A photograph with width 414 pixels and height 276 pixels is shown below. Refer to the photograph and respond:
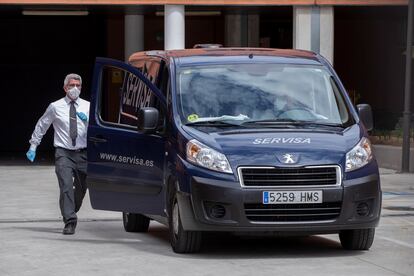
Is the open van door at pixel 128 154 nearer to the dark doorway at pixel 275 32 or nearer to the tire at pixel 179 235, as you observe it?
the tire at pixel 179 235

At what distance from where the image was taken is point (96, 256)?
1070 centimetres

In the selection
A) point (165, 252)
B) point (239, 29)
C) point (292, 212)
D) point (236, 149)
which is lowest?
point (165, 252)

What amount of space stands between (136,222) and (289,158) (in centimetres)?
307

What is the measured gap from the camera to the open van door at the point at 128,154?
37.2ft

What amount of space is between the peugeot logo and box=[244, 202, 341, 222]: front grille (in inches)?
15.0

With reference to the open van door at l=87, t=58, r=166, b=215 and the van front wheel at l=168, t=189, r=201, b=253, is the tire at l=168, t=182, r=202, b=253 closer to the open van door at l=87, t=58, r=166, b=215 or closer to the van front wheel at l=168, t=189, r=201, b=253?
the van front wheel at l=168, t=189, r=201, b=253

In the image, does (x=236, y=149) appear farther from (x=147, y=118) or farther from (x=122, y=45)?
(x=122, y=45)

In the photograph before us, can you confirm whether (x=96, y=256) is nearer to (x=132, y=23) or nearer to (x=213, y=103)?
(x=213, y=103)

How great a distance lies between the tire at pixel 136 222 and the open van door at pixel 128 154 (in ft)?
2.48

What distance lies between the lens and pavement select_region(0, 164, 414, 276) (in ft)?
32.0

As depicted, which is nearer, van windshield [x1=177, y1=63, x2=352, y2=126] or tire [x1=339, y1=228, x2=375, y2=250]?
tire [x1=339, y1=228, x2=375, y2=250]

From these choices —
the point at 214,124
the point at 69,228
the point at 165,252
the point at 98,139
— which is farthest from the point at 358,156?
the point at 69,228

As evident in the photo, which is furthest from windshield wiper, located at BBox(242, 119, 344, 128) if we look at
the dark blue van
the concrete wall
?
the concrete wall

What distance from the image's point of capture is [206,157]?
33.9ft
